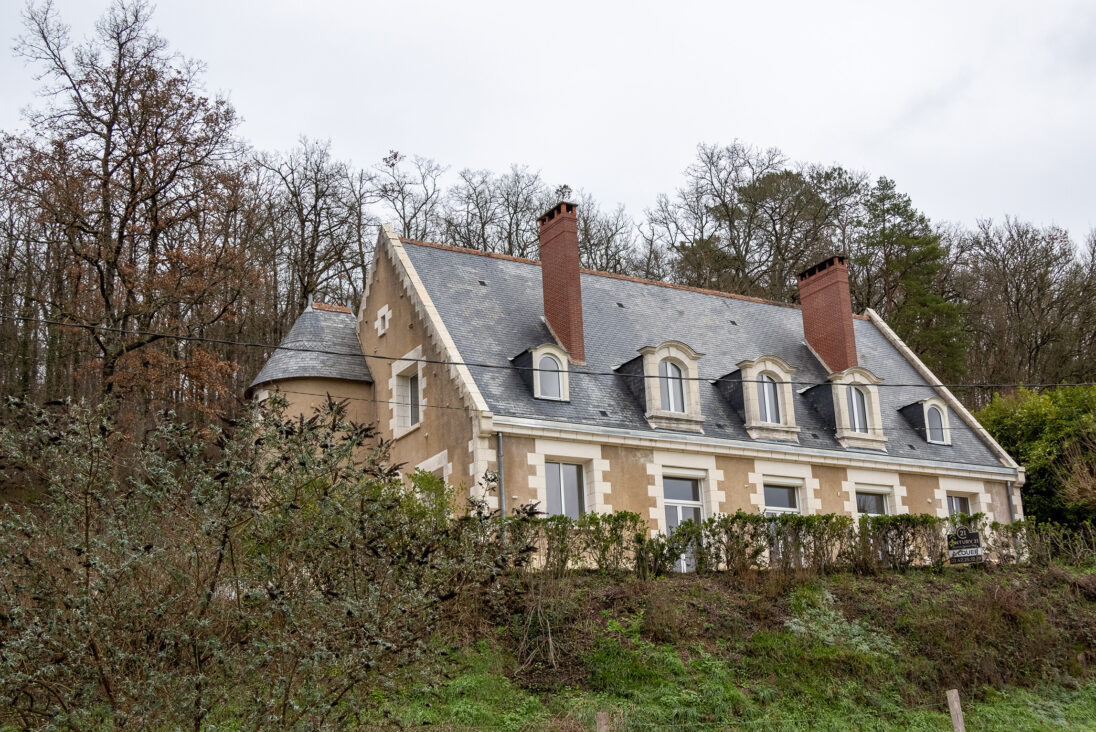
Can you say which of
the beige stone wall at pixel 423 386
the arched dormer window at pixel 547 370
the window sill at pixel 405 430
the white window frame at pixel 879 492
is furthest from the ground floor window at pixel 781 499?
the window sill at pixel 405 430

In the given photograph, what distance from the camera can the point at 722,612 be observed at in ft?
48.2

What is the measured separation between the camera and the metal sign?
56.6ft

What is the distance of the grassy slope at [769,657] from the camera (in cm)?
1231

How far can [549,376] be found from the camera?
61.8 feet

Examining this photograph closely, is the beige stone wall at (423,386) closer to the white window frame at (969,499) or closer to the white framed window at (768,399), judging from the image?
the white framed window at (768,399)

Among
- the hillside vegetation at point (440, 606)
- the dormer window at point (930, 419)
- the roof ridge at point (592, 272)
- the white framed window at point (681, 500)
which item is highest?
the roof ridge at point (592, 272)

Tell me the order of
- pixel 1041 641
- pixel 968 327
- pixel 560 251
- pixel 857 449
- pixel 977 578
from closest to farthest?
pixel 1041 641 → pixel 977 578 → pixel 560 251 → pixel 857 449 → pixel 968 327

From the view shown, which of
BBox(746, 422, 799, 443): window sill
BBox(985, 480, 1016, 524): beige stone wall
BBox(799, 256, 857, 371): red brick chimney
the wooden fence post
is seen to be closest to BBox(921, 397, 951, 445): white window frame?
BBox(985, 480, 1016, 524): beige stone wall

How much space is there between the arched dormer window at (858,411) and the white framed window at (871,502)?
1.23 meters

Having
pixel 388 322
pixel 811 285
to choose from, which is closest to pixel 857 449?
pixel 811 285

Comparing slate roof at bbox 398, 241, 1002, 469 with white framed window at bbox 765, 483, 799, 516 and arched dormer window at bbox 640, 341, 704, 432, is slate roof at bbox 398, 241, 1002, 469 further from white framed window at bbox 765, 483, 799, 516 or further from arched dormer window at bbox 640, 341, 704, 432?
white framed window at bbox 765, 483, 799, 516

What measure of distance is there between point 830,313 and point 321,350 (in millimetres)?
10709

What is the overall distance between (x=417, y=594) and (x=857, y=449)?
15.7 meters

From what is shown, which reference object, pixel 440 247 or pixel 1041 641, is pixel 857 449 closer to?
pixel 1041 641
